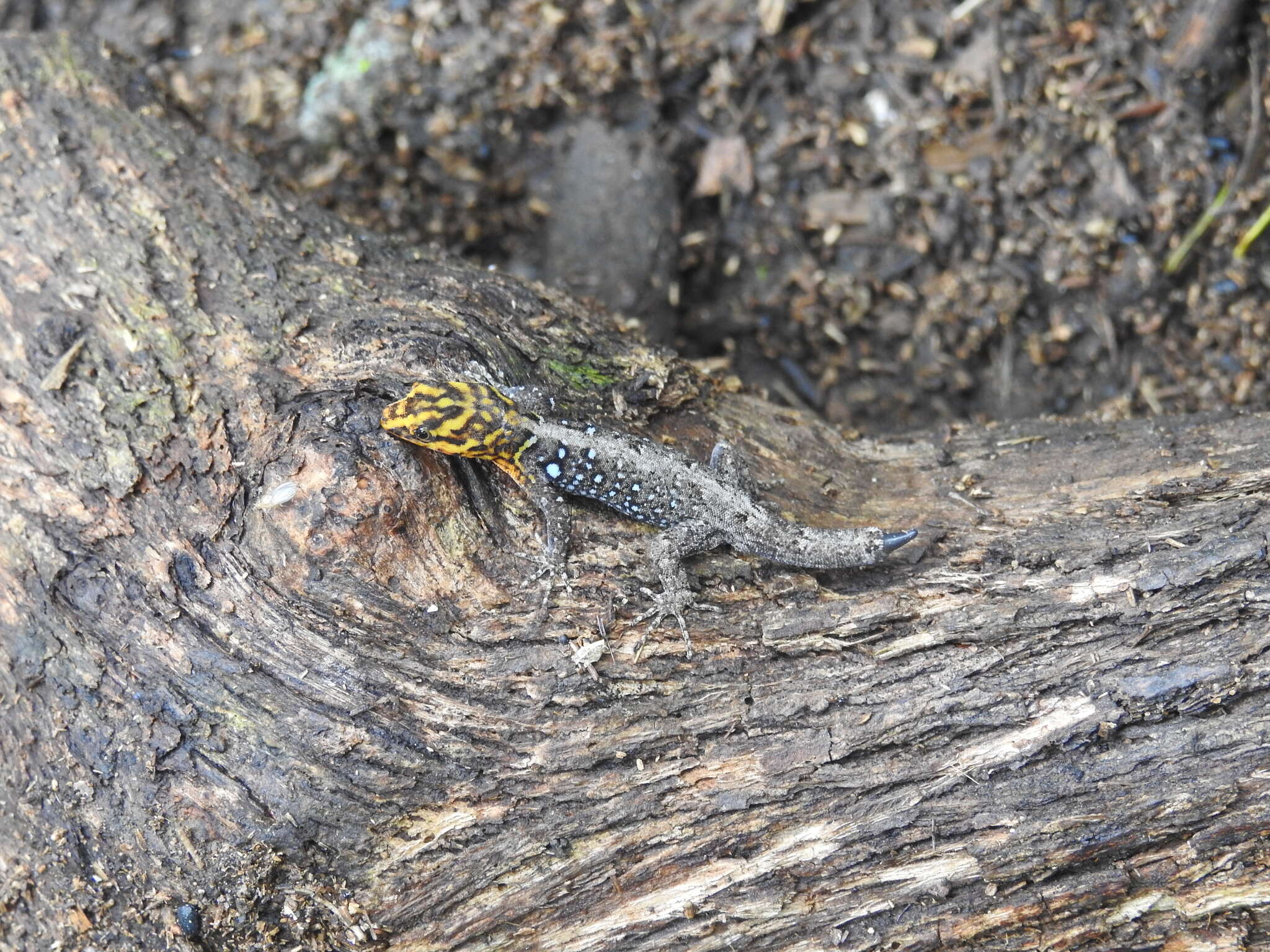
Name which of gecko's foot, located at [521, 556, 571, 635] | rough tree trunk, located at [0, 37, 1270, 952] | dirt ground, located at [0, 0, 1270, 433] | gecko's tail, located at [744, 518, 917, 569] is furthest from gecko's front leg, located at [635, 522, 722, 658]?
dirt ground, located at [0, 0, 1270, 433]

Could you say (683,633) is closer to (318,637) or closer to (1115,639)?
(318,637)

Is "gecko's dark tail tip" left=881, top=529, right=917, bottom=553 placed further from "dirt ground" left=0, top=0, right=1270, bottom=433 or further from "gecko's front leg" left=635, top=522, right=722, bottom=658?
"dirt ground" left=0, top=0, right=1270, bottom=433

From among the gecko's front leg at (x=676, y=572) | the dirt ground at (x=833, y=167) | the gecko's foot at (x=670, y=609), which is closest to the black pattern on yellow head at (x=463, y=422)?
the gecko's front leg at (x=676, y=572)

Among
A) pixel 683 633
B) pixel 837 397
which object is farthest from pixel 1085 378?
pixel 683 633

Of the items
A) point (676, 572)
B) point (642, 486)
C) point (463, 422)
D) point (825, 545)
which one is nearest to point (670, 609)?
point (676, 572)

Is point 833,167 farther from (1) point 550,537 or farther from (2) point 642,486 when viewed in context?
(1) point 550,537

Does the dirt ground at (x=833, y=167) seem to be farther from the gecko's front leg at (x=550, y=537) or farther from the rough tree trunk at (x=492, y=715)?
the rough tree trunk at (x=492, y=715)
